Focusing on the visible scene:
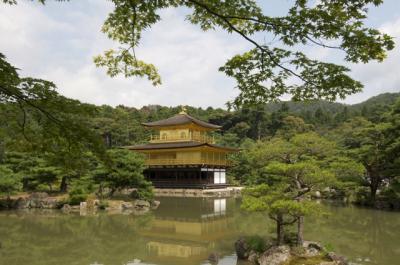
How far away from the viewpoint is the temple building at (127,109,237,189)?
1164 inches

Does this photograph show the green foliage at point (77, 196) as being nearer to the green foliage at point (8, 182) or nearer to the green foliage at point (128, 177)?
the green foliage at point (128, 177)

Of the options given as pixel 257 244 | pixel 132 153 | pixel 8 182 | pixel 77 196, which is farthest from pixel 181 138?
pixel 257 244

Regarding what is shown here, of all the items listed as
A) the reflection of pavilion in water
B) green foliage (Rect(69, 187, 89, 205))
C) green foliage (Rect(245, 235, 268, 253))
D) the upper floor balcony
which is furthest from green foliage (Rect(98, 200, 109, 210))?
the upper floor balcony

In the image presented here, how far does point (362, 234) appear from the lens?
1230 centimetres

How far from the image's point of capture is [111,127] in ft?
148

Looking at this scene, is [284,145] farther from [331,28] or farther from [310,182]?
[331,28]

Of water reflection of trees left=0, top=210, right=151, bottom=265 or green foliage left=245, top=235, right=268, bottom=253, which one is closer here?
green foliage left=245, top=235, right=268, bottom=253

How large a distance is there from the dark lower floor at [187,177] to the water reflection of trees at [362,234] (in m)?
13.4

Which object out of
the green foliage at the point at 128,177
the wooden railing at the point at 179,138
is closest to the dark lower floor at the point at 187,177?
the wooden railing at the point at 179,138

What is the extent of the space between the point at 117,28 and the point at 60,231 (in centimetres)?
999

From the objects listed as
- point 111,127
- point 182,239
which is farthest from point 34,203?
point 111,127

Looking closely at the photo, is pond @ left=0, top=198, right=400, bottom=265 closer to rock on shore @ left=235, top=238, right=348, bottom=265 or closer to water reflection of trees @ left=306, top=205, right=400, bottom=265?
water reflection of trees @ left=306, top=205, right=400, bottom=265

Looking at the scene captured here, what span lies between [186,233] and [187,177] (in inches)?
717

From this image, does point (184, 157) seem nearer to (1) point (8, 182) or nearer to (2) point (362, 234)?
(1) point (8, 182)
